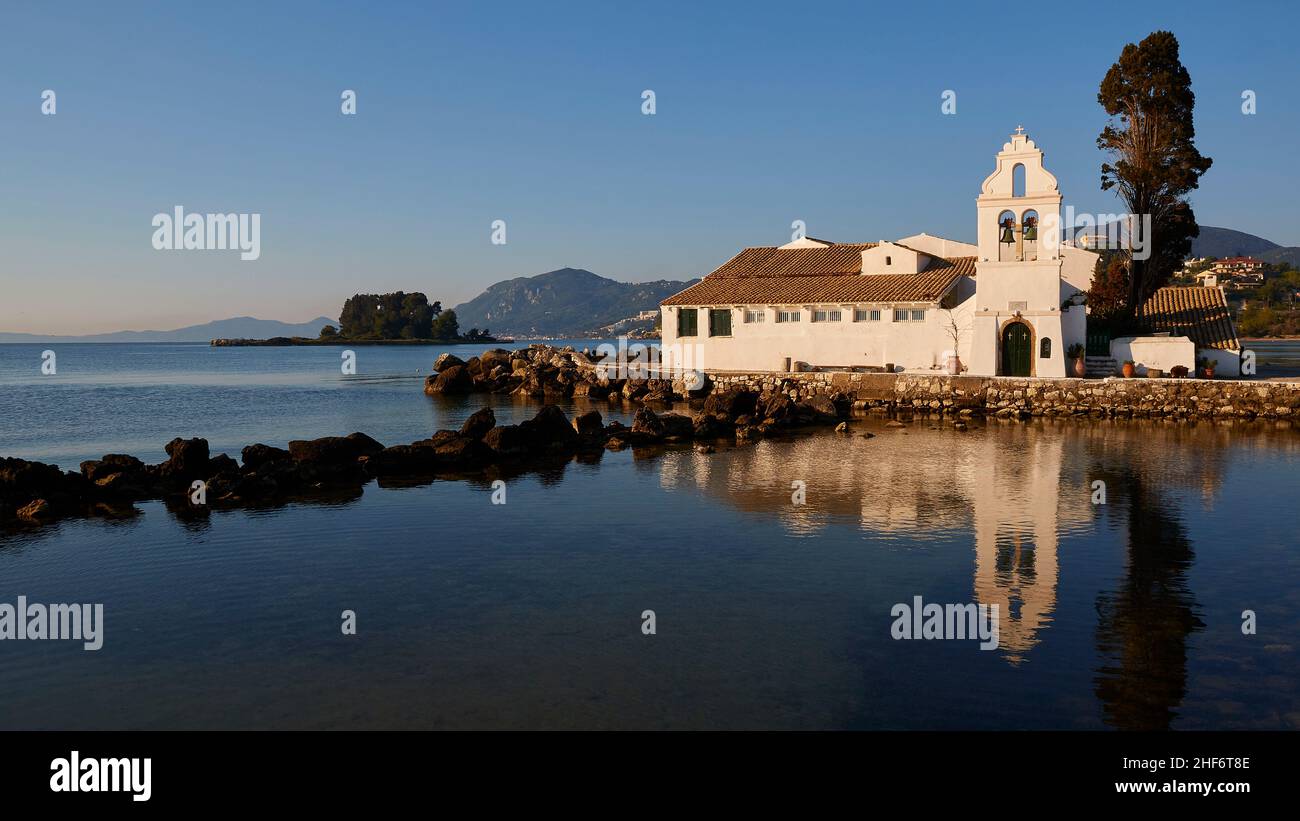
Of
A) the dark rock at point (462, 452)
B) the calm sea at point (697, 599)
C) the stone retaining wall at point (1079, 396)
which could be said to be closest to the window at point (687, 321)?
the stone retaining wall at point (1079, 396)

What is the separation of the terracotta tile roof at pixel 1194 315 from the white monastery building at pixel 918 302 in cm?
415

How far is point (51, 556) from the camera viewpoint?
15.5 metres

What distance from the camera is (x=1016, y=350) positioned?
36.5 meters

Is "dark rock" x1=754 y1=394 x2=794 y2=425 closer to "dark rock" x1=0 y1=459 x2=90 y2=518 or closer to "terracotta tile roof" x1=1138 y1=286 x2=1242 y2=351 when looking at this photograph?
"terracotta tile roof" x1=1138 y1=286 x2=1242 y2=351

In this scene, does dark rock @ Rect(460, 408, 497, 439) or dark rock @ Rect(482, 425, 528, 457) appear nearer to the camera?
dark rock @ Rect(482, 425, 528, 457)

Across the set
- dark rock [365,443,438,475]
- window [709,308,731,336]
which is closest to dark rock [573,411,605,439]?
dark rock [365,443,438,475]

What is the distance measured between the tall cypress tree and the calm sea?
19990 millimetres

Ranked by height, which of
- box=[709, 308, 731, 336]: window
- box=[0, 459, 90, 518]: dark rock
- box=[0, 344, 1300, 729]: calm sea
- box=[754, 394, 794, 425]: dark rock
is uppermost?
box=[709, 308, 731, 336]: window

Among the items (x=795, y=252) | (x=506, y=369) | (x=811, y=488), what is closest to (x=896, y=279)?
(x=795, y=252)

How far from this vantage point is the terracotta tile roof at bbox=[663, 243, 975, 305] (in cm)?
4197

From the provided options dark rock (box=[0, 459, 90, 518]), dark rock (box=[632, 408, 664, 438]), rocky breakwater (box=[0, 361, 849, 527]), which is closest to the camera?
dark rock (box=[0, 459, 90, 518])

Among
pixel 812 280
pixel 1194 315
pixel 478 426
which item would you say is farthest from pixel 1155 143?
pixel 478 426

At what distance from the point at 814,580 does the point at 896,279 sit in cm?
3285
